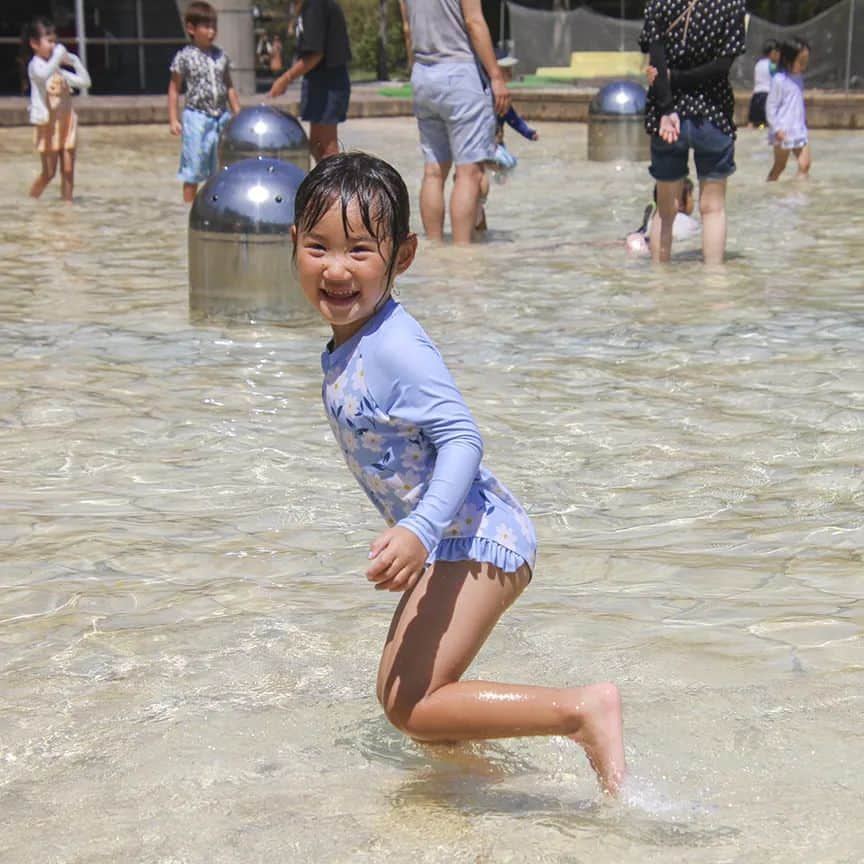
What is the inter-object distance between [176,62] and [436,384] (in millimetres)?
10577

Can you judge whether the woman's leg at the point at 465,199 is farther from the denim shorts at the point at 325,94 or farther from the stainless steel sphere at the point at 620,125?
the stainless steel sphere at the point at 620,125

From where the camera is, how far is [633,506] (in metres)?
5.70

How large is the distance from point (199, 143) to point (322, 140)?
1.02m

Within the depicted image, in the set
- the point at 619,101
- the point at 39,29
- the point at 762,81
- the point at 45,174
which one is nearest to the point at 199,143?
the point at 45,174

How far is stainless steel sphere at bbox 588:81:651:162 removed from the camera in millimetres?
18656

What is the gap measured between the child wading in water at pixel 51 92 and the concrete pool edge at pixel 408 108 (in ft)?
34.3

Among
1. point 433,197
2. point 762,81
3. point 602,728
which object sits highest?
point 762,81

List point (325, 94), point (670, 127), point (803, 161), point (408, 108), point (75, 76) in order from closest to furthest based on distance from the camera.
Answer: point (670, 127) < point (325, 94) < point (75, 76) < point (803, 161) < point (408, 108)

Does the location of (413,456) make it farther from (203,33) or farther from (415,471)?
(203,33)

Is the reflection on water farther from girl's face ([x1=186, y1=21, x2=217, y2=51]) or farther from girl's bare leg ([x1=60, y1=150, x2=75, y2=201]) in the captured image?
girl's bare leg ([x1=60, y1=150, x2=75, y2=201])

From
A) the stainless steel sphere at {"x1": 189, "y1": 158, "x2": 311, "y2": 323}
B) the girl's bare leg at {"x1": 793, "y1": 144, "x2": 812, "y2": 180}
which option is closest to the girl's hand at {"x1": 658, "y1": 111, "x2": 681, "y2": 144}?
the stainless steel sphere at {"x1": 189, "y1": 158, "x2": 311, "y2": 323}

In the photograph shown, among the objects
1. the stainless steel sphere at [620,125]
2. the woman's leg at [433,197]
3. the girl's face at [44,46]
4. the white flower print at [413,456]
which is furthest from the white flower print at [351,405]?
the stainless steel sphere at [620,125]

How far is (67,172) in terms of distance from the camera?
14680mm

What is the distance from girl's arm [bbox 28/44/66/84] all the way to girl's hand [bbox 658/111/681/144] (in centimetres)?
643
